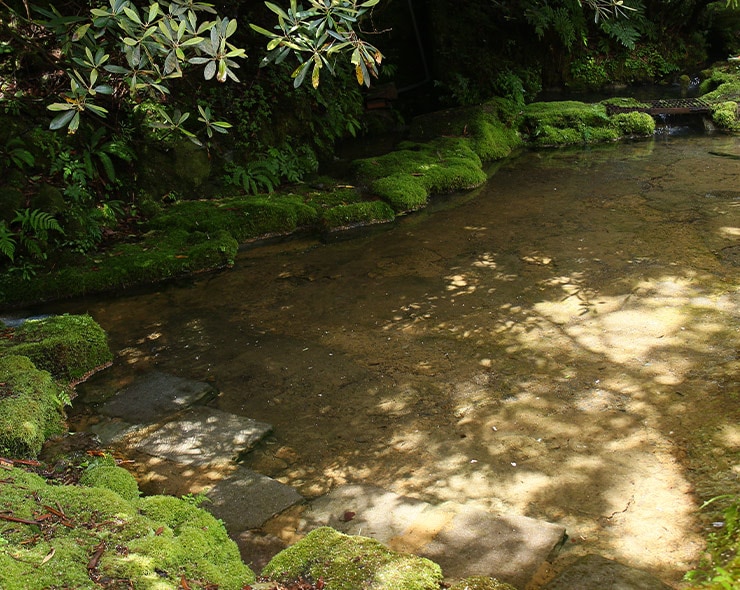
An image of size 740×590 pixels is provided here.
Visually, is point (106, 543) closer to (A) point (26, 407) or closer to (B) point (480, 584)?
(B) point (480, 584)

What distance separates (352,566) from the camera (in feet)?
9.44

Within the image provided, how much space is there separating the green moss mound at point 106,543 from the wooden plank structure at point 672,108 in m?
11.8

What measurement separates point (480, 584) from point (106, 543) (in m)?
1.57

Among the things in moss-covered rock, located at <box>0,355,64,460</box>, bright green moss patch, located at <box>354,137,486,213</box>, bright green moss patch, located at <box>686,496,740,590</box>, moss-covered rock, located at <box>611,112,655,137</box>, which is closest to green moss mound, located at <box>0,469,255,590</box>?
moss-covered rock, located at <box>0,355,64,460</box>

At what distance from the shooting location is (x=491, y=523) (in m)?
3.45

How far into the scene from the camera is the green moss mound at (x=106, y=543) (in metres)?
2.52

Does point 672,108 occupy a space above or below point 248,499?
above

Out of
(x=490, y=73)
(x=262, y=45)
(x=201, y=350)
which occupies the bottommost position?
(x=201, y=350)

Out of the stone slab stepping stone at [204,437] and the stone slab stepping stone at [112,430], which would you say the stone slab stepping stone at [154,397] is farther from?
the stone slab stepping stone at [204,437]

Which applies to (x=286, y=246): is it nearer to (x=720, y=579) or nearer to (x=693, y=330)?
(x=693, y=330)

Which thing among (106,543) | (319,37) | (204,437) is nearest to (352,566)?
(106,543)

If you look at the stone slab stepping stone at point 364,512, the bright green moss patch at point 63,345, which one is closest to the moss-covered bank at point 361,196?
the bright green moss patch at point 63,345

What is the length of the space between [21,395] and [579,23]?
14019 millimetres

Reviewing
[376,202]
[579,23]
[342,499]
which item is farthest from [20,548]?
[579,23]
